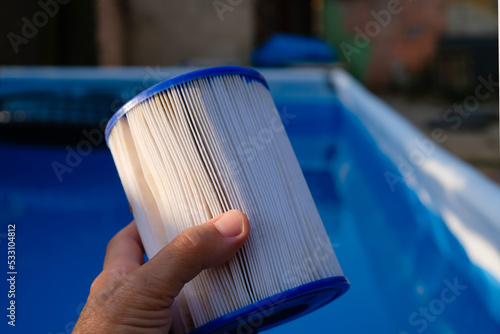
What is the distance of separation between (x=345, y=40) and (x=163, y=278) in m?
6.75

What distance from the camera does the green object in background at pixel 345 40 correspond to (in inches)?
264

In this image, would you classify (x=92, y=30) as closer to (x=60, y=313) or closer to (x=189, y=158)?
(x=60, y=313)

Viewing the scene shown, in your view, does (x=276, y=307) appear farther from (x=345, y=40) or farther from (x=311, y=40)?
(x=345, y=40)

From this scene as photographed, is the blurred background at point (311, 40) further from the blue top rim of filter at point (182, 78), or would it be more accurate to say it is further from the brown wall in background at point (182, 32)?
the blue top rim of filter at point (182, 78)

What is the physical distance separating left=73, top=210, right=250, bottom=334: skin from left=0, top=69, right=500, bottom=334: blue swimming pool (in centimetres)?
40

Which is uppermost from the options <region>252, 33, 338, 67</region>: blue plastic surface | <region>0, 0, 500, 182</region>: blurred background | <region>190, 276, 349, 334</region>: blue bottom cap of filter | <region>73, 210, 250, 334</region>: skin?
<region>0, 0, 500, 182</region>: blurred background

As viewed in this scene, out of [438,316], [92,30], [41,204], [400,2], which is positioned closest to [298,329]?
[438,316]

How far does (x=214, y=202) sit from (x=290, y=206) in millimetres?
92

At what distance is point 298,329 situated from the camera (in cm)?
85

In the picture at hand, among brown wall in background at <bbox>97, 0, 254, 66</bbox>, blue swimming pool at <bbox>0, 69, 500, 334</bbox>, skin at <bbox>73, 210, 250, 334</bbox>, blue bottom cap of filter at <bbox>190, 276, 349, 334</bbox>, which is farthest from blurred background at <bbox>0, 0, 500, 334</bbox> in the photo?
brown wall in background at <bbox>97, 0, 254, 66</bbox>

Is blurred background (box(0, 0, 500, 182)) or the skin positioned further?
blurred background (box(0, 0, 500, 182))

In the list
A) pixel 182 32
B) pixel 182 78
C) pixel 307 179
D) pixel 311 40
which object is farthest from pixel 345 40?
pixel 182 78

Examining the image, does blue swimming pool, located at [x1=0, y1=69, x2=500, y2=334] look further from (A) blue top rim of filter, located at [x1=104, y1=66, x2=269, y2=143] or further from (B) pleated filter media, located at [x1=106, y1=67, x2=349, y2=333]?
(A) blue top rim of filter, located at [x1=104, y1=66, x2=269, y2=143]

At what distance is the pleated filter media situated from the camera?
1.76 ft
